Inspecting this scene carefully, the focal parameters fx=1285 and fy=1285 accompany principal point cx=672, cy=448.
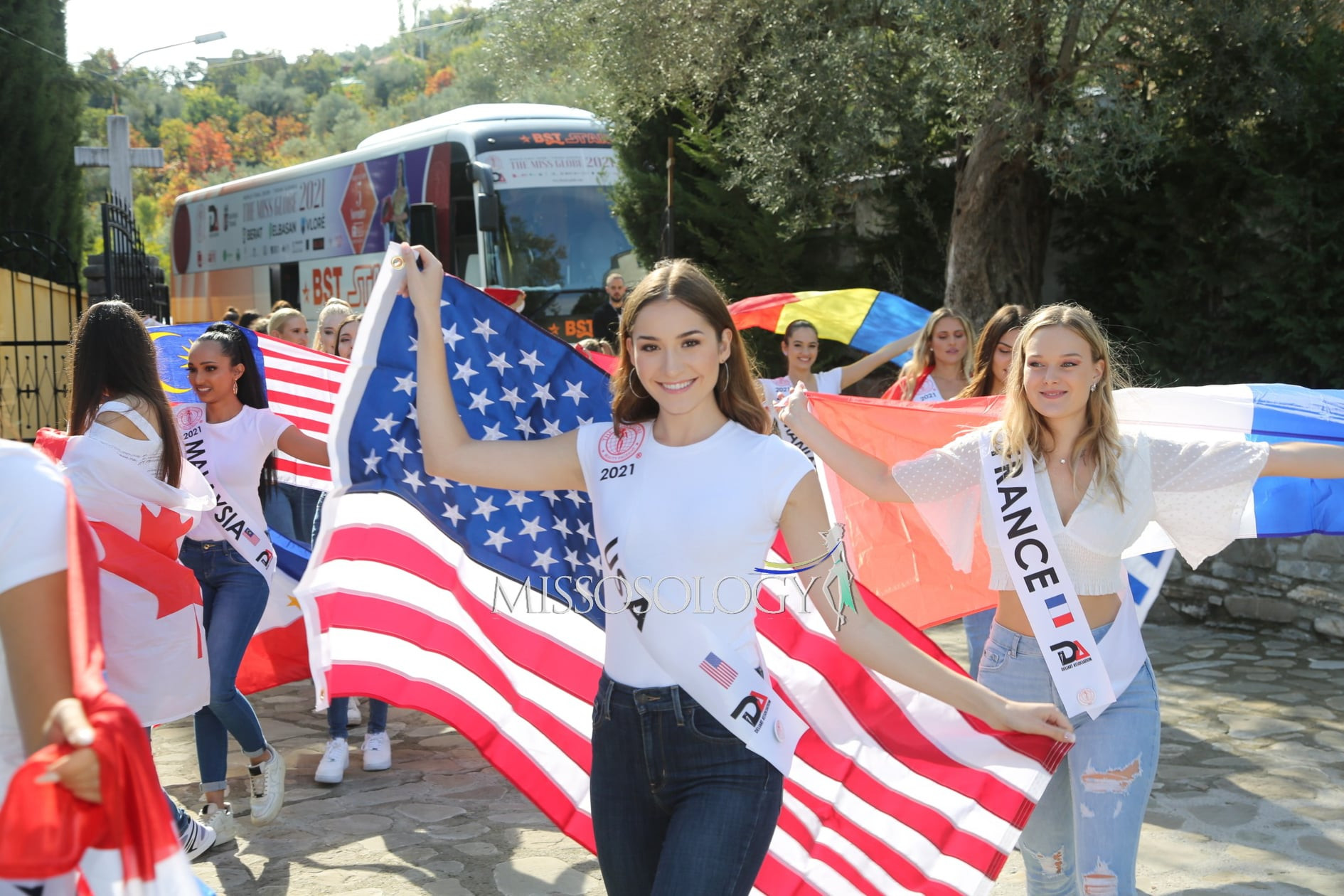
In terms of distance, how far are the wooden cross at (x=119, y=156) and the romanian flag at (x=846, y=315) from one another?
1245cm

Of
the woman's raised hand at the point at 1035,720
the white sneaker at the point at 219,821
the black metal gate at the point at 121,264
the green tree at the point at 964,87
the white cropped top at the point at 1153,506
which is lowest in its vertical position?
the white sneaker at the point at 219,821

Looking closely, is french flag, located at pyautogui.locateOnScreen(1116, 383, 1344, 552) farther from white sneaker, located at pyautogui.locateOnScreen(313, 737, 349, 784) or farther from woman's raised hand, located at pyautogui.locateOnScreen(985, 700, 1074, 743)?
white sneaker, located at pyautogui.locateOnScreen(313, 737, 349, 784)

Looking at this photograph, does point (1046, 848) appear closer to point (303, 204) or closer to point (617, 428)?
point (617, 428)

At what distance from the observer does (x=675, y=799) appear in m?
2.64

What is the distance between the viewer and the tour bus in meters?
16.8

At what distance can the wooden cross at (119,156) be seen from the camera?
18.8m

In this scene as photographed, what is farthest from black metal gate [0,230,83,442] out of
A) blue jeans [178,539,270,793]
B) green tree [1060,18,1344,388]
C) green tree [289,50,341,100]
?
green tree [289,50,341,100]

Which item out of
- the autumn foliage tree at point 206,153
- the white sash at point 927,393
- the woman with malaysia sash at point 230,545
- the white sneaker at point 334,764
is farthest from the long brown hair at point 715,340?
the autumn foliage tree at point 206,153

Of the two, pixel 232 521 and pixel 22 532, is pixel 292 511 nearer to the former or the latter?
pixel 232 521

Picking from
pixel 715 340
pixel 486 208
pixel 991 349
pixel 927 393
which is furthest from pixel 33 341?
pixel 715 340

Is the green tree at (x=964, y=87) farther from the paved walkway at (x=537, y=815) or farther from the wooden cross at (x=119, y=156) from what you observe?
the wooden cross at (x=119, y=156)

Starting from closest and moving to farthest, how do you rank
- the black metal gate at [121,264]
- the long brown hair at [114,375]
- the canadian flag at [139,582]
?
the canadian flag at [139,582] < the long brown hair at [114,375] < the black metal gate at [121,264]

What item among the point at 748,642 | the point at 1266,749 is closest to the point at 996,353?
the point at 1266,749

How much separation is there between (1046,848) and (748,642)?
4.21 ft
